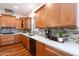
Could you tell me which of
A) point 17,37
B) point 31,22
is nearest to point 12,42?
point 17,37

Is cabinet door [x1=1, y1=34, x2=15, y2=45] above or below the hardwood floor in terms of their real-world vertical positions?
above

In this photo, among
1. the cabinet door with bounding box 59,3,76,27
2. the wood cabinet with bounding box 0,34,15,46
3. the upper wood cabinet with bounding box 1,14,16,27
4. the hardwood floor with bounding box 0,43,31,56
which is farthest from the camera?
the upper wood cabinet with bounding box 1,14,16,27

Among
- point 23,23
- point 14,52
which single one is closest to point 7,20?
point 23,23

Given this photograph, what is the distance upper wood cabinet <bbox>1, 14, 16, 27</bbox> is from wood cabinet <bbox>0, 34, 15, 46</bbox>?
0.89 metres

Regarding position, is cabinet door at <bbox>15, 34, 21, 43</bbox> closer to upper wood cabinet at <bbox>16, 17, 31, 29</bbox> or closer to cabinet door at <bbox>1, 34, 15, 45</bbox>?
cabinet door at <bbox>1, 34, 15, 45</bbox>

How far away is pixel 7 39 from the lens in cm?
594

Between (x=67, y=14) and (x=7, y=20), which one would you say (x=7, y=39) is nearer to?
(x=7, y=20)

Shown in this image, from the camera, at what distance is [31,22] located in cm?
656

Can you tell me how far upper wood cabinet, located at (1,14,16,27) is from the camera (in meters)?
6.17

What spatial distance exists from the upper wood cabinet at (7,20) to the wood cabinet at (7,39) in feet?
2.91

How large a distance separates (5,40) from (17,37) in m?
1.03

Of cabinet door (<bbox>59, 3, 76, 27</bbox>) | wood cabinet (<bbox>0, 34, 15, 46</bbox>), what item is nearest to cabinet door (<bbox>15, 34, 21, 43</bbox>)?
wood cabinet (<bbox>0, 34, 15, 46</bbox>)

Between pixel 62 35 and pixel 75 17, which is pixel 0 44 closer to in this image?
pixel 62 35

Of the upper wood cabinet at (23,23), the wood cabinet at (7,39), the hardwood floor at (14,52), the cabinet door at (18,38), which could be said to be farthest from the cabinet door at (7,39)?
the upper wood cabinet at (23,23)
